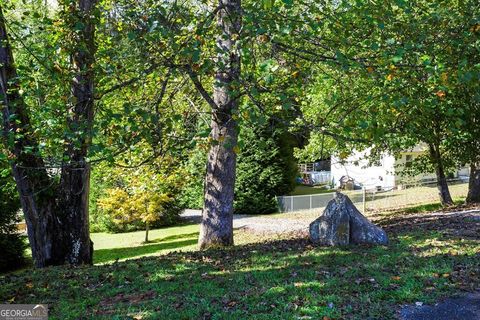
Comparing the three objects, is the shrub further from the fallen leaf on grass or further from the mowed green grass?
the fallen leaf on grass

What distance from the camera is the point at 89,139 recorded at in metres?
5.50

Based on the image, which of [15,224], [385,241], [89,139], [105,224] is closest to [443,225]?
[385,241]

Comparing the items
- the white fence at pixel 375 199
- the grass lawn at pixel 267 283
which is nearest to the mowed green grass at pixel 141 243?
the white fence at pixel 375 199

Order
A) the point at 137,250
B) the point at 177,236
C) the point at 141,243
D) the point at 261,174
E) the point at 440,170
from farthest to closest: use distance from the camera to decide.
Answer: the point at 261,174, the point at 177,236, the point at 141,243, the point at 440,170, the point at 137,250

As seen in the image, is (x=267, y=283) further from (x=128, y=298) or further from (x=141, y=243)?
(x=141, y=243)

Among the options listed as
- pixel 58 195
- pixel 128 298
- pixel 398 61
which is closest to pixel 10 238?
pixel 58 195

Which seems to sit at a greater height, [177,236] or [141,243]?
[177,236]

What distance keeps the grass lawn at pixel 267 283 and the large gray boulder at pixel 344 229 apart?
0.42 metres

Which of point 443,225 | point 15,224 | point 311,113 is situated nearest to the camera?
point 443,225

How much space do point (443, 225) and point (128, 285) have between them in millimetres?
7514

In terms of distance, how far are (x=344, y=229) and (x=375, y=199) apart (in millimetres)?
16822

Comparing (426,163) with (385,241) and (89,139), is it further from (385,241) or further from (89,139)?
(89,139)

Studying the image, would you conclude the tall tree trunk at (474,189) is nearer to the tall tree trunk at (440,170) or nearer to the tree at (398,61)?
the tall tree trunk at (440,170)

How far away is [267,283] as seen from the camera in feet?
18.6
